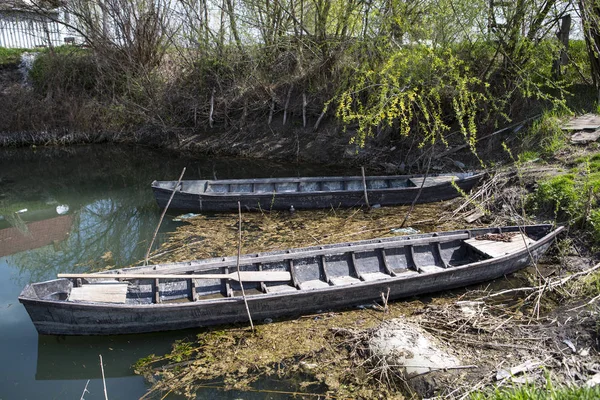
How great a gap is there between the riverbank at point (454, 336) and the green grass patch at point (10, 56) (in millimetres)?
17269

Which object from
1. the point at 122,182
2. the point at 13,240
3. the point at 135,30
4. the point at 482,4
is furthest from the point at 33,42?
the point at 482,4

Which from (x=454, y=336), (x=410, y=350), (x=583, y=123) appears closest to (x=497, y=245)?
(x=454, y=336)

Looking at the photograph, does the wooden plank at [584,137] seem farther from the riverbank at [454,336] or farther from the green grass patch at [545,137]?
the riverbank at [454,336]

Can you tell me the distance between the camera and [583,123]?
484 inches

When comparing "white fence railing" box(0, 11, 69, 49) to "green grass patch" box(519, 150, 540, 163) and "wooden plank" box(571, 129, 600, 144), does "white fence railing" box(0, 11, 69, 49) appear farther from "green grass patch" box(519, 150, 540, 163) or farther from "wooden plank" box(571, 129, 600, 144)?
"wooden plank" box(571, 129, 600, 144)

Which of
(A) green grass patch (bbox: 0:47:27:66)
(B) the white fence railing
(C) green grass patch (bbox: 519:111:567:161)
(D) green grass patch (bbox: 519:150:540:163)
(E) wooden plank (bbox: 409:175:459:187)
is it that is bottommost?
(E) wooden plank (bbox: 409:175:459:187)

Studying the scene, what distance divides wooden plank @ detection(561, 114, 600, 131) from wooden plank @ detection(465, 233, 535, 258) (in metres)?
4.98

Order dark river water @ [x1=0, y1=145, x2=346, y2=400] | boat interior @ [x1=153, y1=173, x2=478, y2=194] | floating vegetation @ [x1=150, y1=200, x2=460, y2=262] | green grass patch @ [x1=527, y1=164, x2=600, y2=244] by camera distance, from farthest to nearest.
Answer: boat interior @ [x1=153, y1=173, x2=478, y2=194]
floating vegetation @ [x1=150, y1=200, x2=460, y2=262]
green grass patch @ [x1=527, y1=164, x2=600, y2=244]
dark river water @ [x1=0, y1=145, x2=346, y2=400]

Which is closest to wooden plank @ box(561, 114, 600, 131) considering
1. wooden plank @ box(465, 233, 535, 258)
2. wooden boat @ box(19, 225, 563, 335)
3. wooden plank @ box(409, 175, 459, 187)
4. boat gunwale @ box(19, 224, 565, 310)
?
wooden plank @ box(409, 175, 459, 187)

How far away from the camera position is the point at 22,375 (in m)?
6.32

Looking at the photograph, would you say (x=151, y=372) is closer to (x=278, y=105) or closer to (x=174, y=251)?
(x=174, y=251)

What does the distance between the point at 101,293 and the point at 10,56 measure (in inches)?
794

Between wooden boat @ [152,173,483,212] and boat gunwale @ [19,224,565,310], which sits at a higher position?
wooden boat @ [152,173,483,212]

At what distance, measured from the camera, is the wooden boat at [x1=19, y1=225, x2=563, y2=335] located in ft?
21.9
